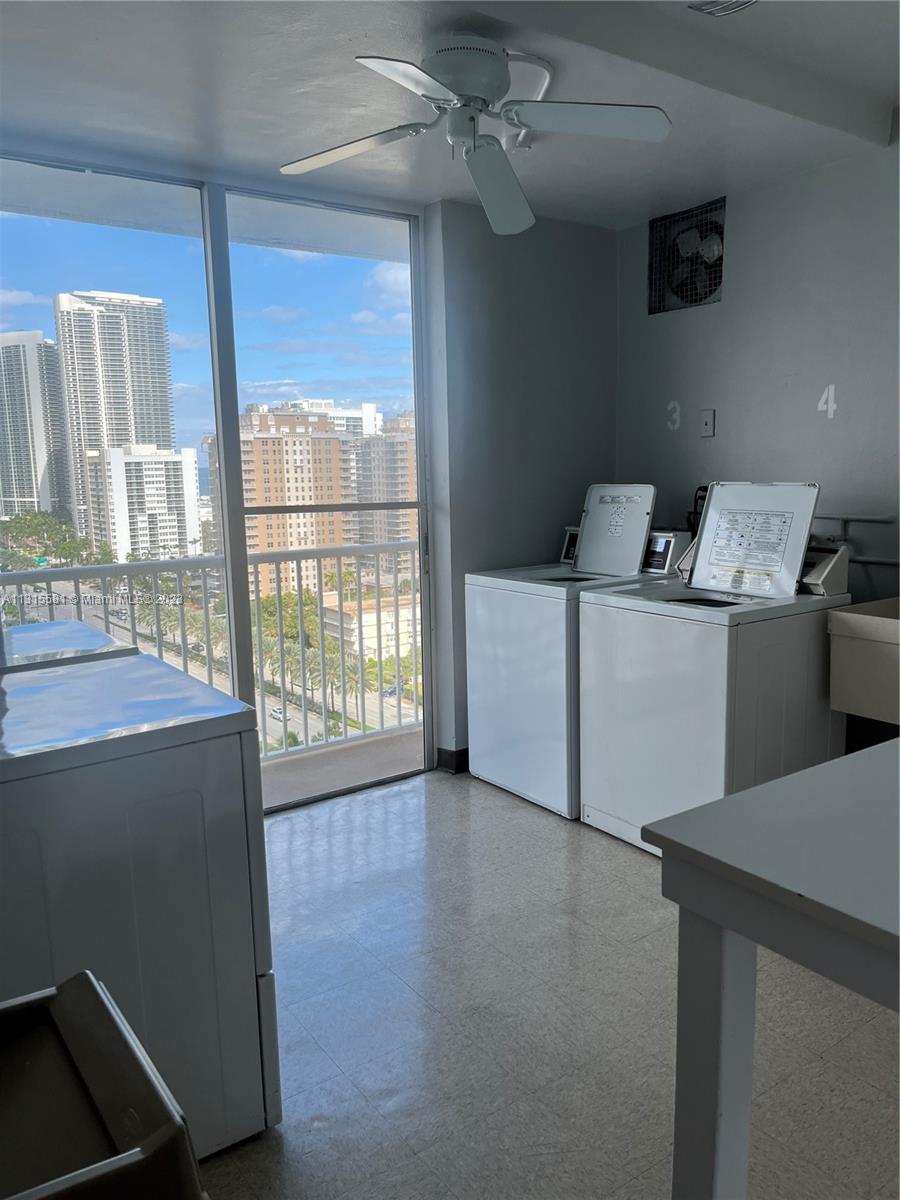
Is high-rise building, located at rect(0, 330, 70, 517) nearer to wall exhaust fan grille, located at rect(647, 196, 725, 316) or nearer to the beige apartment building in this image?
the beige apartment building

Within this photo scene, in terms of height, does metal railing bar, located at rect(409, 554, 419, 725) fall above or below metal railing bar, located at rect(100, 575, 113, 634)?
below

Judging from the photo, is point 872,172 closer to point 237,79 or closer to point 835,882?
point 237,79

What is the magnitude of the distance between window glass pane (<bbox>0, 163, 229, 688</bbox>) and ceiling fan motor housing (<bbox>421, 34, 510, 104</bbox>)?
1.32 meters

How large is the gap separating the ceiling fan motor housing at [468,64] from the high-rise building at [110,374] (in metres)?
1.42

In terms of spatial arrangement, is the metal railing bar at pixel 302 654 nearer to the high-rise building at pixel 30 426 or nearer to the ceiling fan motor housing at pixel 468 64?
the high-rise building at pixel 30 426

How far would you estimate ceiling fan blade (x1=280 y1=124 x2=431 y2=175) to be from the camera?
2.10 meters

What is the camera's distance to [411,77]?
6.32ft

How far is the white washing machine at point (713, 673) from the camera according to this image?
263cm

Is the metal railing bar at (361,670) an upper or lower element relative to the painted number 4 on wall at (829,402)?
lower

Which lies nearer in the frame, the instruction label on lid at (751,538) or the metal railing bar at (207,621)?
the instruction label on lid at (751,538)

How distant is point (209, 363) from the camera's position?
3.09 m

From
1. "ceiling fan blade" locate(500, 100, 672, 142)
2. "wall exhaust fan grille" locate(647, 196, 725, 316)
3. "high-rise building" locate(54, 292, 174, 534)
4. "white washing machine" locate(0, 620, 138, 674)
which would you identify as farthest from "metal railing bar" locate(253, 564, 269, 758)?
"ceiling fan blade" locate(500, 100, 672, 142)

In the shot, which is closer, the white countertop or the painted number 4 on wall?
the white countertop

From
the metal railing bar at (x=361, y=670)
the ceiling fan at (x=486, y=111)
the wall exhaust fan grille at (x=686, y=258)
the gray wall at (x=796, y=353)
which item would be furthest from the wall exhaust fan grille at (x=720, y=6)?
the metal railing bar at (x=361, y=670)
